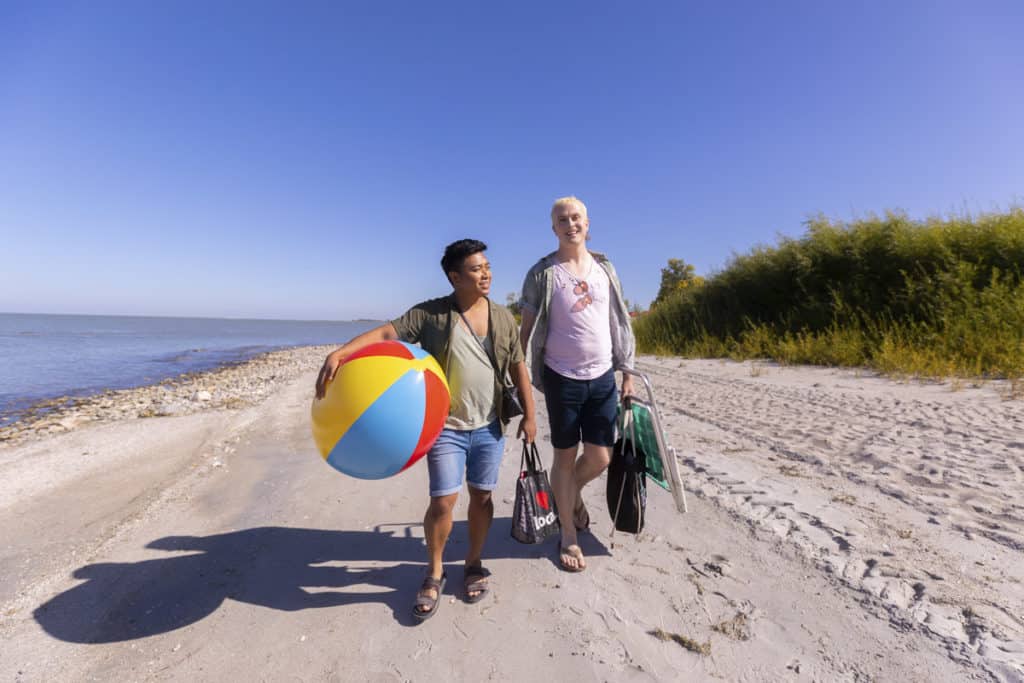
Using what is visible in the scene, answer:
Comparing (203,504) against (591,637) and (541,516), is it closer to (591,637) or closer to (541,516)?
(541,516)

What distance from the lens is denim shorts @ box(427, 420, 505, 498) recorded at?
8.67 ft

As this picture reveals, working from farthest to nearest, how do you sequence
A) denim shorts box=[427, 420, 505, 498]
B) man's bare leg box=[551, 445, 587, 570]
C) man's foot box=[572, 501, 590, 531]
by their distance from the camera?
man's foot box=[572, 501, 590, 531] < man's bare leg box=[551, 445, 587, 570] < denim shorts box=[427, 420, 505, 498]

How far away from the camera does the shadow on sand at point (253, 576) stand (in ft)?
8.98

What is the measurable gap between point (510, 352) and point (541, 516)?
988 millimetres

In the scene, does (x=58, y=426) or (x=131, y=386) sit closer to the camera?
(x=58, y=426)

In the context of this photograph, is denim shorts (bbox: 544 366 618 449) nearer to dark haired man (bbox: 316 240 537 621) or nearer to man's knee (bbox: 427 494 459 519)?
dark haired man (bbox: 316 240 537 621)

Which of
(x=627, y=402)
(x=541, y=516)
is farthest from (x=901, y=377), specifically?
(x=541, y=516)

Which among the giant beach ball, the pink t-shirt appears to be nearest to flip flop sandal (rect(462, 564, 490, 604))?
the giant beach ball

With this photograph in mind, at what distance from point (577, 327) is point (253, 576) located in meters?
2.55

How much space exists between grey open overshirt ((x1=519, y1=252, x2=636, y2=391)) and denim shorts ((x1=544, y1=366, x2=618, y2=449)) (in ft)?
0.40

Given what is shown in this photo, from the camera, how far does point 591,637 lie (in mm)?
2449

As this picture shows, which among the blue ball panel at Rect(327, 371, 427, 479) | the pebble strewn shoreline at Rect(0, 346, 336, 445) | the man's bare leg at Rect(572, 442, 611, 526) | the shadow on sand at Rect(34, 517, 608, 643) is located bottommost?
the pebble strewn shoreline at Rect(0, 346, 336, 445)

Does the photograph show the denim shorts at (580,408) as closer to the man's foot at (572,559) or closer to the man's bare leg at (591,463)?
the man's bare leg at (591,463)

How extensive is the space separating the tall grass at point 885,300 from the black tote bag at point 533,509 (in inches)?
328
